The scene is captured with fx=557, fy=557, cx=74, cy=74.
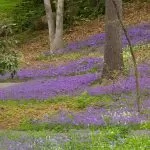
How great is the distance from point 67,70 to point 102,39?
7.08 meters

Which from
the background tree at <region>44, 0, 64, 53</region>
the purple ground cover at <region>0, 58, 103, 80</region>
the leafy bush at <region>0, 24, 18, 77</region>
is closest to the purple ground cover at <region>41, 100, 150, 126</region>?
the leafy bush at <region>0, 24, 18, 77</region>

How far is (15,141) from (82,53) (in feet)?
55.9

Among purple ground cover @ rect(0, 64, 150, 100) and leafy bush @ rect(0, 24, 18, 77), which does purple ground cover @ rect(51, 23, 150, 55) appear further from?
leafy bush @ rect(0, 24, 18, 77)

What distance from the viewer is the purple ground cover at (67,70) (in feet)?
76.2

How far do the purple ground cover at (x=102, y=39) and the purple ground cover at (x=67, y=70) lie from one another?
347cm

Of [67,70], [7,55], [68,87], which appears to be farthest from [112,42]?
[7,55]

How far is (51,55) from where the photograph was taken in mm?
30047

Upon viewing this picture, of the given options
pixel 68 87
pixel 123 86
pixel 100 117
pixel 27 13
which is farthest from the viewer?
pixel 27 13

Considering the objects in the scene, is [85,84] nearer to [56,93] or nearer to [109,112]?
[56,93]

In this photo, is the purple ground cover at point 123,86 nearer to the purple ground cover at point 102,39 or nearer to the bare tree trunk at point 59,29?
the purple ground cover at point 102,39

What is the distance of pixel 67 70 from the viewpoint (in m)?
23.8

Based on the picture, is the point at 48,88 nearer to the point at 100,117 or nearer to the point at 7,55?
the point at 7,55

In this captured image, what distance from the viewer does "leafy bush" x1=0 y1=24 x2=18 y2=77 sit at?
14812 mm

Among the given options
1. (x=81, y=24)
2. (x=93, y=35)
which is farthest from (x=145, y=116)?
(x=81, y=24)
